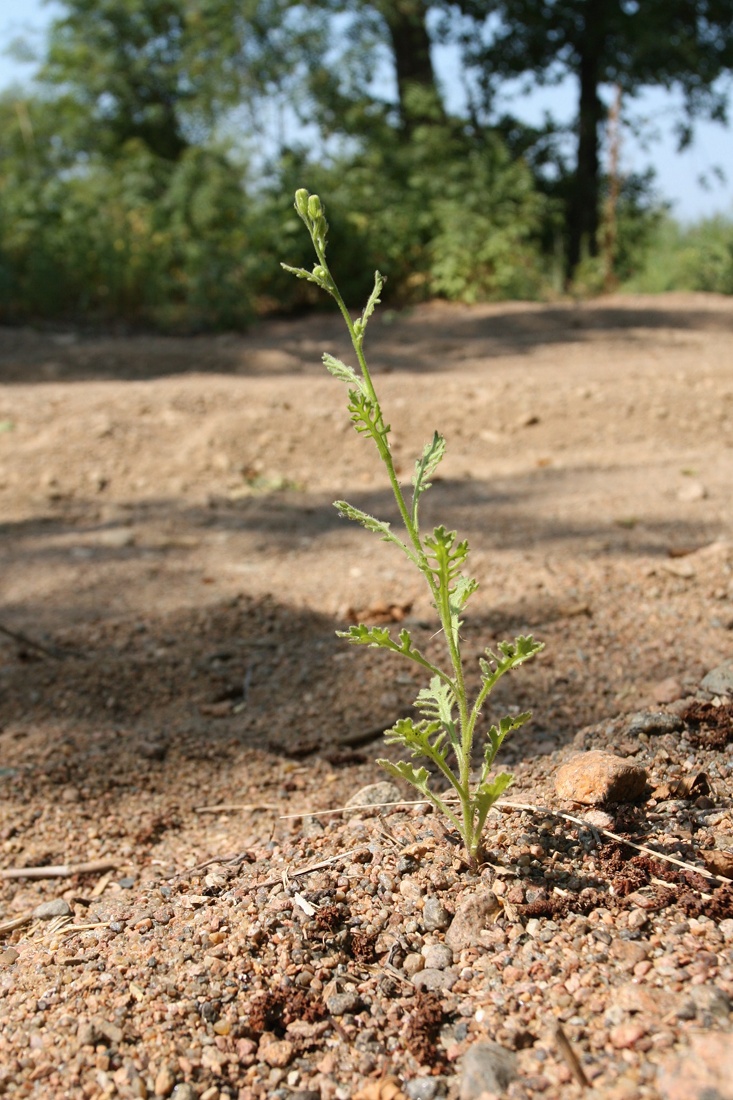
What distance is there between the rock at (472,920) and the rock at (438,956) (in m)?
0.01

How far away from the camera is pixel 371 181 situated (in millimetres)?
10234

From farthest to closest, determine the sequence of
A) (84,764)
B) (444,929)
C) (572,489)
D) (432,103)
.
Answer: (432,103) → (572,489) → (84,764) → (444,929)

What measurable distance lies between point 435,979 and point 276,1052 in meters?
0.22

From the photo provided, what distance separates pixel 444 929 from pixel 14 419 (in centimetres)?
453

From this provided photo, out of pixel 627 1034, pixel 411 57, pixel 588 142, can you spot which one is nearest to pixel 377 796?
pixel 627 1034

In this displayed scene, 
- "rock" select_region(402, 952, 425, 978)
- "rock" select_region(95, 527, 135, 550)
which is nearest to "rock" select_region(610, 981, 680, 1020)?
"rock" select_region(402, 952, 425, 978)

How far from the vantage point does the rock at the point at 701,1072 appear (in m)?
1.02

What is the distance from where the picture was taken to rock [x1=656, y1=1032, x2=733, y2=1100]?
1.02m

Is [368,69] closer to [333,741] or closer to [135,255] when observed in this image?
[135,255]

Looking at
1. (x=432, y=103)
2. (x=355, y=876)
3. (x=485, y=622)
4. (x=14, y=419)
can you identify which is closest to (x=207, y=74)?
(x=432, y=103)

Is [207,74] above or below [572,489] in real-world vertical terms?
above

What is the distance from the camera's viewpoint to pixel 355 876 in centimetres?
153

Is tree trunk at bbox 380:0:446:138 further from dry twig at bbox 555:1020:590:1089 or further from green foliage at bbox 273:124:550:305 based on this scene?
dry twig at bbox 555:1020:590:1089

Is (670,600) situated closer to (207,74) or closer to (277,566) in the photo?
(277,566)
